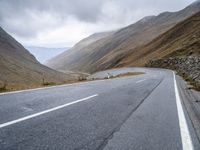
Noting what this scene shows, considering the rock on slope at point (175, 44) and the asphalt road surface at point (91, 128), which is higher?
the rock on slope at point (175, 44)

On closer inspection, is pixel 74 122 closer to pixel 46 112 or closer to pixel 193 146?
pixel 46 112

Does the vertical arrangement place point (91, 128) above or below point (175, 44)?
below

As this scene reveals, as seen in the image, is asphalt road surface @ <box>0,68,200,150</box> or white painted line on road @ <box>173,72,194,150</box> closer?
asphalt road surface @ <box>0,68,200,150</box>

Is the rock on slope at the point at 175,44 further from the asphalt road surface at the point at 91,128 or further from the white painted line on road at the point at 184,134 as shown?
the asphalt road surface at the point at 91,128

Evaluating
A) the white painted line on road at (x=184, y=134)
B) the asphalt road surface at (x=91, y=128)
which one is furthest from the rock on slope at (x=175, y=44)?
the asphalt road surface at (x=91, y=128)

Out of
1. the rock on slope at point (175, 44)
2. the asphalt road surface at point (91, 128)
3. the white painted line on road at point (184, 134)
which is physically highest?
the rock on slope at point (175, 44)

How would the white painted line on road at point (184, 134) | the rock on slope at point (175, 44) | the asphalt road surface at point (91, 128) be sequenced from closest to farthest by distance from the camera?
1. the asphalt road surface at point (91, 128)
2. the white painted line on road at point (184, 134)
3. the rock on slope at point (175, 44)

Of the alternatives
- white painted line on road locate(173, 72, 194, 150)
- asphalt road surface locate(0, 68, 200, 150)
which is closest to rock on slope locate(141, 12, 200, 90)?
white painted line on road locate(173, 72, 194, 150)

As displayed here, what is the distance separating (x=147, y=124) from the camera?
520cm

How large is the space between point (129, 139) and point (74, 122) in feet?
4.30

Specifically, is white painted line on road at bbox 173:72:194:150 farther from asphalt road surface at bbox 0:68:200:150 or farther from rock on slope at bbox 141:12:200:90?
rock on slope at bbox 141:12:200:90

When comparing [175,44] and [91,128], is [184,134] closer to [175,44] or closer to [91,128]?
[91,128]

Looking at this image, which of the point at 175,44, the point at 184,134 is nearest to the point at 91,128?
the point at 184,134

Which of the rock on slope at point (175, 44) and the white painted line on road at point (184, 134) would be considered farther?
the rock on slope at point (175, 44)
